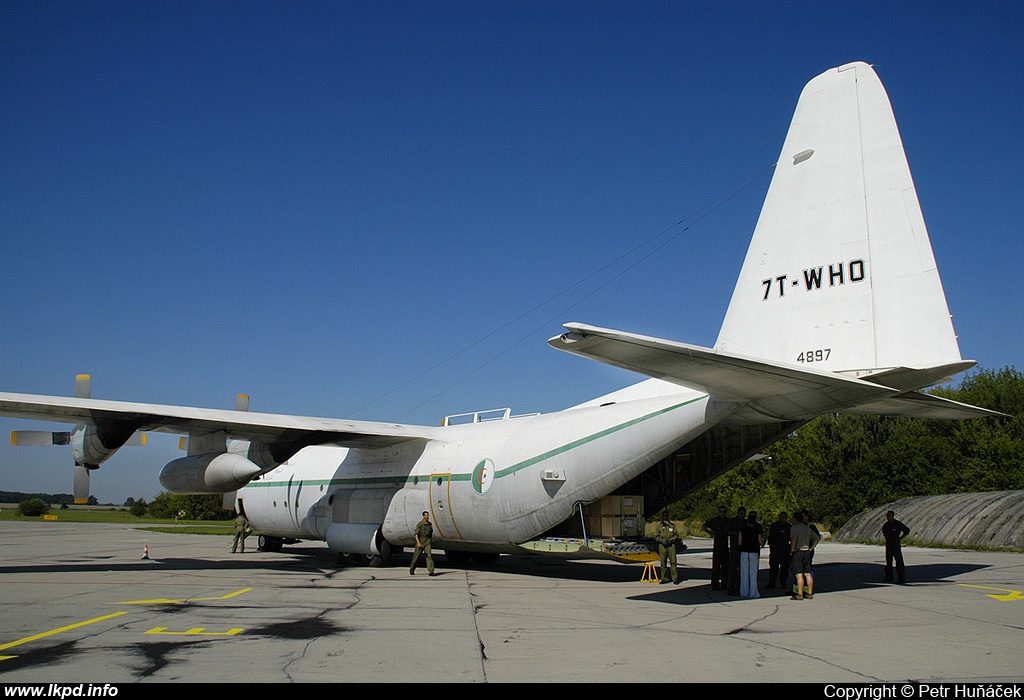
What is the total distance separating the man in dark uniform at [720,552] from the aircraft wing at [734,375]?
232 cm

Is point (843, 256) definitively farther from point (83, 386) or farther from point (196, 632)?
point (83, 386)

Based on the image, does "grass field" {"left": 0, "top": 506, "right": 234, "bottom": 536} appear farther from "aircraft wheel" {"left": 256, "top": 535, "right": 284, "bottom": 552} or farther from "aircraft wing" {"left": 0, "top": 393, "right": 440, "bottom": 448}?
"aircraft wing" {"left": 0, "top": 393, "right": 440, "bottom": 448}

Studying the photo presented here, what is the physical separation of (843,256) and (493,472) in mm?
7513

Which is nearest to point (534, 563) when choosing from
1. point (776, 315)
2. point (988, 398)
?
point (776, 315)

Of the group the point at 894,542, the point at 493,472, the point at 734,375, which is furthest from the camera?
the point at 493,472

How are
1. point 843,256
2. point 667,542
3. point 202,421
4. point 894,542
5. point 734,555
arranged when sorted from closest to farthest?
point 843,256
point 734,555
point 667,542
point 894,542
point 202,421

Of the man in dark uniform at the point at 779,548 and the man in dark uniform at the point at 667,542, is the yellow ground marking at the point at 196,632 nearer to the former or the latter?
the man in dark uniform at the point at 667,542

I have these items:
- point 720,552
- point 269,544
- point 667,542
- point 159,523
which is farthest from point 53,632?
point 159,523

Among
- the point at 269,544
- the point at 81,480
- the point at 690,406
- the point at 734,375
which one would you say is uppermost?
the point at 734,375

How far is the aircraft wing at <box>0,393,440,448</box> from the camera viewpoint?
1536 centimetres

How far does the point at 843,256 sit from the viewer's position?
35.9ft

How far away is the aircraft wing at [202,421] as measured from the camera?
1536cm

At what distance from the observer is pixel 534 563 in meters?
19.8
